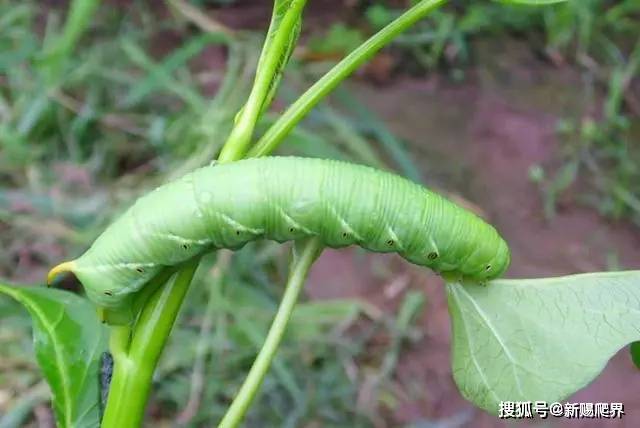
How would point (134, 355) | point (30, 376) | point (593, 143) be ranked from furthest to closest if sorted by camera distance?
point (593, 143) → point (30, 376) → point (134, 355)

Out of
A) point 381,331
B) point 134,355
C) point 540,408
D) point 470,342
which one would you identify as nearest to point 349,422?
point 381,331

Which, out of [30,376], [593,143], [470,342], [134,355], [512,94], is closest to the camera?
[134,355]

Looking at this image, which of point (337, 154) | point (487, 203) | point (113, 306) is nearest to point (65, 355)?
point (113, 306)

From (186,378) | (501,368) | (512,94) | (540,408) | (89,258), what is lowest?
(186,378)

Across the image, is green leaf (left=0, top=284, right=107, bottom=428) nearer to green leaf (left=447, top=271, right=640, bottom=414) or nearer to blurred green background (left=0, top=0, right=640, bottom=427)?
green leaf (left=447, top=271, right=640, bottom=414)

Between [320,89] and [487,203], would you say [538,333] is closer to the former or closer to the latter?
[320,89]

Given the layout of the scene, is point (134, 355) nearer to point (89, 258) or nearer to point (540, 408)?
point (89, 258)

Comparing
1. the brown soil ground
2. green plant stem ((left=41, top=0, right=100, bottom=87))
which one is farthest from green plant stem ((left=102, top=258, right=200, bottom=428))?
green plant stem ((left=41, top=0, right=100, bottom=87))
